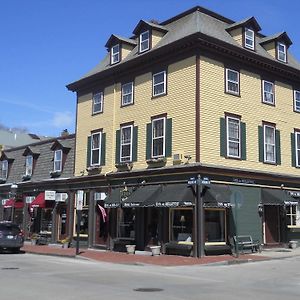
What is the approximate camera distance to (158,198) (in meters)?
24.8

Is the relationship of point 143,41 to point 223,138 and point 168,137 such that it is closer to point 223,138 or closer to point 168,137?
point 168,137

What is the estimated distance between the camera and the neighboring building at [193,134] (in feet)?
81.7

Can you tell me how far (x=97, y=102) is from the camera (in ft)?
104

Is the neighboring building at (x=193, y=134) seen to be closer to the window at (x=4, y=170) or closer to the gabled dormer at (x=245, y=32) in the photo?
the gabled dormer at (x=245, y=32)

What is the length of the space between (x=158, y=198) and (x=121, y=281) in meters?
10.1

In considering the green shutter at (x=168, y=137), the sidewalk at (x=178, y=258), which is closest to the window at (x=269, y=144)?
the sidewalk at (x=178, y=258)

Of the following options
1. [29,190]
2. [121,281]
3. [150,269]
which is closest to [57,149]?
[29,190]

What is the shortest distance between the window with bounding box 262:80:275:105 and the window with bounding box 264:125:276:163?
151cm

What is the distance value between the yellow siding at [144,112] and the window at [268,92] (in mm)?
5283

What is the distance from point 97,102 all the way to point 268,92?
10.5m

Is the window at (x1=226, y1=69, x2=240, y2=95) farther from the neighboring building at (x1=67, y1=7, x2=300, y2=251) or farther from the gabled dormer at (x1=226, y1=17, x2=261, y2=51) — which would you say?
the gabled dormer at (x1=226, y1=17, x2=261, y2=51)

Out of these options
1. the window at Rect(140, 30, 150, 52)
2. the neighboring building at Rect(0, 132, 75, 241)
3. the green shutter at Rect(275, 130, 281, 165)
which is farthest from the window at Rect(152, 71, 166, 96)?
the neighboring building at Rect(0, 132, 75, 241)

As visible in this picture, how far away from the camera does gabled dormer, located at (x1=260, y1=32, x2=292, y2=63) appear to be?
29719 mm

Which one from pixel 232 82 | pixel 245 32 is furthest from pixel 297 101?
pixel 232 82
